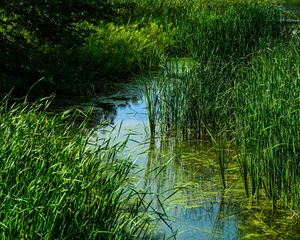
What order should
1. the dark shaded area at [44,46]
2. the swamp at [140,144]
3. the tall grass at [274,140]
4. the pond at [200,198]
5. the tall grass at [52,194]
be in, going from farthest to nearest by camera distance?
the dark shaded area at [44,46] → the tall grass at [274,140] → the pond at [200,198] → the swamp at [140,144] → the tall grass at [52,194]

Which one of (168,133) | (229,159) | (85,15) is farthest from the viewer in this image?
(85,15)

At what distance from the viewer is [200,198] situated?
181 inches

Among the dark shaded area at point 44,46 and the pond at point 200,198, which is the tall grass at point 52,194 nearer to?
the pond at point 200,198

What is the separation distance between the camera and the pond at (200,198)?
158 inches

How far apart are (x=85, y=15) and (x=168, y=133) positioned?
6.82 ft

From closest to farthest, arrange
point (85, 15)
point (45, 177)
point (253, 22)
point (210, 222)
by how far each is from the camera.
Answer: point (45, 177) < point (210, 222) < point (85, 15) < point (253, 22)

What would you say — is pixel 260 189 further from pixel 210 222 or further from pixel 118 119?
pixel 118 119

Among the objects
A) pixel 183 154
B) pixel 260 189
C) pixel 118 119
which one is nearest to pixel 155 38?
pixel 118 119

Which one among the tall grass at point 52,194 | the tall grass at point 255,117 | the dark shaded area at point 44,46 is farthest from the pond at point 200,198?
the dark shaded area at point 44,46

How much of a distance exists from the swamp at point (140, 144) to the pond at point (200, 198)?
13 millimetres

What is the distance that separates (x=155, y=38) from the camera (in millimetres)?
11195

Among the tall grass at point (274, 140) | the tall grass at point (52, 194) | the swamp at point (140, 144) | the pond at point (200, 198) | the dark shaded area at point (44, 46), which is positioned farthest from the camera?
the dark shaded area at point (44, 46)

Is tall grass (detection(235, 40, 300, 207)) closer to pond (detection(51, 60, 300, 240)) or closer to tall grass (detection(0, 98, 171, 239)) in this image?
pond (detection(51, 60, 300, 240))

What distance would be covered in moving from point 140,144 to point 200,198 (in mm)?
782
